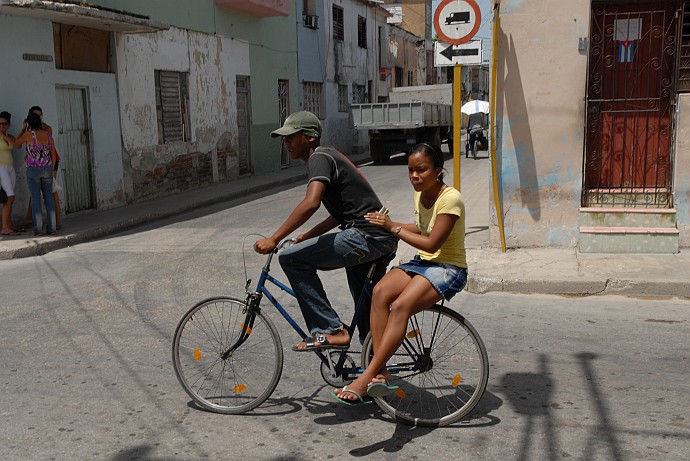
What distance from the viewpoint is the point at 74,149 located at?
12766mm

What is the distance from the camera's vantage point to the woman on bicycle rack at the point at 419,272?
3717 millimetres

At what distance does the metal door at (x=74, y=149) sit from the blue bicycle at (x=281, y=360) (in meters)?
9.00

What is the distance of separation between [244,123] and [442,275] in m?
16.4

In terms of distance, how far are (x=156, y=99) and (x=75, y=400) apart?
11.8 metres

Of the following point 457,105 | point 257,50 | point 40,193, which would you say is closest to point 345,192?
point 457,105

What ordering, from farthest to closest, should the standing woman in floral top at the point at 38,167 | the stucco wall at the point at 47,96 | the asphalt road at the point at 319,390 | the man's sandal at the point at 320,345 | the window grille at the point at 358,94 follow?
the window grille at the point at 358,94, the stucco wall at the point at 47,96, the standing woman in floral top at the point at 38,167, the man's sandal at the point at 320,345, the asphalt road at the point at 319,390

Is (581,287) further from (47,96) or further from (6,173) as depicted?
(47,96)

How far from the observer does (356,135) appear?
29.1 metres

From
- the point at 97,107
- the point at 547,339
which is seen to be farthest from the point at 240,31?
the point at 547,339

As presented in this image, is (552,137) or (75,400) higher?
(552,137)

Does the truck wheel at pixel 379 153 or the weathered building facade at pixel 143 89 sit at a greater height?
the weathered building facade at pixel 143 89

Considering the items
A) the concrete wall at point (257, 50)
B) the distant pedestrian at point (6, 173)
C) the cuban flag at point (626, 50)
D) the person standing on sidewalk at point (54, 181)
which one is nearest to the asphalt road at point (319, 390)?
the cuban flag at point (626, 50)

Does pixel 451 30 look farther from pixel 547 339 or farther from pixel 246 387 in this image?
pixel 246 387

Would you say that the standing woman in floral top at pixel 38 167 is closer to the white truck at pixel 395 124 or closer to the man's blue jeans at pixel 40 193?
the man's blue jeans at pixel 40 193
